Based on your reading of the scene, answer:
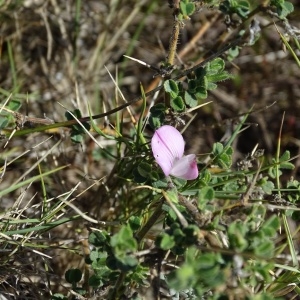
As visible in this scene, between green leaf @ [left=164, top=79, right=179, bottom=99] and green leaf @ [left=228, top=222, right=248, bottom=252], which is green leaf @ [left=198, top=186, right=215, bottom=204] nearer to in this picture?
green leaf @ [left=228, top=222, right=248, bottom=252]

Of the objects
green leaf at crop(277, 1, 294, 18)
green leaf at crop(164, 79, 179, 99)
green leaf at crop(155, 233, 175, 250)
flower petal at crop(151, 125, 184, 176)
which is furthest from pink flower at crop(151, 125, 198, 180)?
green leaf at crop(277, 1, 294, 18)

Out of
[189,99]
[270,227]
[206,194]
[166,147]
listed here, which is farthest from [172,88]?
[270,227]

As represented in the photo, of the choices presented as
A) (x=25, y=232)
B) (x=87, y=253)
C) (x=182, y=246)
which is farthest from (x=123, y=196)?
(x=182, y=246)

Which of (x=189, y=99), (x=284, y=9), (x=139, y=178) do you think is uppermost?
(x=284, y=9)

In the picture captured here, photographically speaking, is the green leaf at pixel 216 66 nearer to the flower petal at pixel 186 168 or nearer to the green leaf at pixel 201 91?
the green leaf at pixel 201 91

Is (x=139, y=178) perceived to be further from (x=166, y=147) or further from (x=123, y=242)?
(x=123, y=242)
